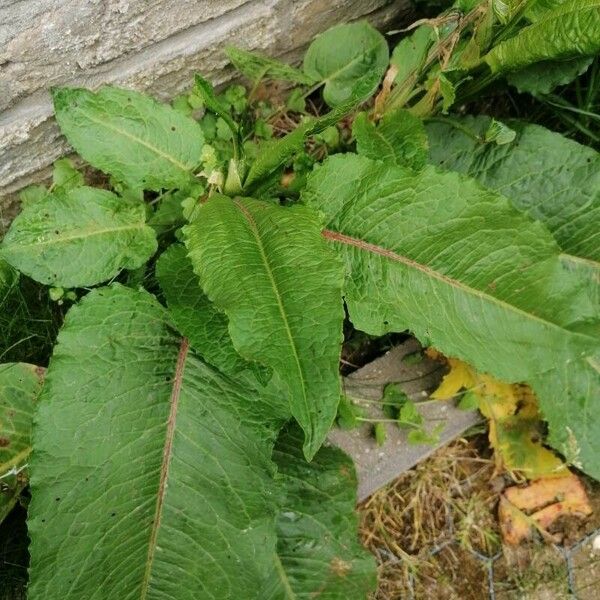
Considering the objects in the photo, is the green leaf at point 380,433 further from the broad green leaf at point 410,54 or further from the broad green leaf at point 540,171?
the broad green leaf at point 410,54

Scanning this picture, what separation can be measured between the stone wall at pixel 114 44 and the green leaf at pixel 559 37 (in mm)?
575

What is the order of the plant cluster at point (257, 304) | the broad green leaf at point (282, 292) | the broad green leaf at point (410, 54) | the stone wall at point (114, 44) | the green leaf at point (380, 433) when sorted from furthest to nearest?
1. the green leaf at point (380, 433)
2. the broad green leaf at point (410, 54)
3. the stone wall at point (114, 44)
4. the plant cluster at point (257, 304)
5. the broad green leaf at point (282, 292)

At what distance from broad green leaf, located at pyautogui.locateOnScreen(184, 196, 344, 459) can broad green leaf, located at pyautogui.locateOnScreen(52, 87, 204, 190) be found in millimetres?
227

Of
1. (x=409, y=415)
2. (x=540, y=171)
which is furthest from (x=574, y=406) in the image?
(x=540, y=171)

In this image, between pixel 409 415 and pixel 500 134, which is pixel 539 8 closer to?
pixel 500 134

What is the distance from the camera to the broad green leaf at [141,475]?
1.40m

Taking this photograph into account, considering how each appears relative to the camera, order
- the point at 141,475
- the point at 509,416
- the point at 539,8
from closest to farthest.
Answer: the point at 141,475 < the point at 539,8 < the point at 509,416

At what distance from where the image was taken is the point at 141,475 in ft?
4.72

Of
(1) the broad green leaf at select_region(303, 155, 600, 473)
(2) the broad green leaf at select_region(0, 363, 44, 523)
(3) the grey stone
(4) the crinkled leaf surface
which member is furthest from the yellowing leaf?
(2) the broad green leaf at select_region(0, 363, 44, 523)

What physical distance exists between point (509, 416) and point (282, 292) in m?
1.09

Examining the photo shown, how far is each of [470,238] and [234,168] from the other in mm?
560

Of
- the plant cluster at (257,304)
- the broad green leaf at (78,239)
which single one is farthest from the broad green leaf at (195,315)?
the broad green leaf at (78,239)

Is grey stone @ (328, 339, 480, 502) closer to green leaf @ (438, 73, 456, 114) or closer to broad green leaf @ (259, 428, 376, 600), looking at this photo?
broad green leaf @ (259, 428, 376, 600)

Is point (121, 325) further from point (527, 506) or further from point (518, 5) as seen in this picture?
point (527, 506)
